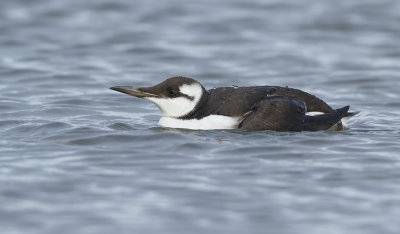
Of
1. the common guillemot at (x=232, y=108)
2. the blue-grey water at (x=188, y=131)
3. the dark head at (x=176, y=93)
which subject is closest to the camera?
the blue-grey water at (x=188, y=131)

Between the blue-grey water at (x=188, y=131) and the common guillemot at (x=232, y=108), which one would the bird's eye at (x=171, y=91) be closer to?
the common guillemot at (x=232, y=108)

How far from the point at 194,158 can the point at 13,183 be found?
204cm

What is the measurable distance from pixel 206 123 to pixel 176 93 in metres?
0.50

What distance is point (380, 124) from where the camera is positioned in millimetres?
11680

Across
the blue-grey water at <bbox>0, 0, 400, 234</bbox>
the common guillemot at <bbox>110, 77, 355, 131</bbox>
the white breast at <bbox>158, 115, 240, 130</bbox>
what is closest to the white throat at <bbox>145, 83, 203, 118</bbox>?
the common guillemot at <bbox>110, 77, 355, 131</bbox>

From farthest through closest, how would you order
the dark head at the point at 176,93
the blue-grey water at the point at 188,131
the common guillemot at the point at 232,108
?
Answer: the dark head at the point at 176,93 → the common guillemot at the point at 232,108 → the blue-grey water at the point at 188,131

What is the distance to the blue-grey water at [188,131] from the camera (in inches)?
308

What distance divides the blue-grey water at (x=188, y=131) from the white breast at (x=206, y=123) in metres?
0.10

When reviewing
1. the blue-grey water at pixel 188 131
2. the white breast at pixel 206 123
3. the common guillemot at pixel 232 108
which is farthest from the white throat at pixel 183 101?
the blue-grey water at pixel 188 131

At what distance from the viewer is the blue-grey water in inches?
308

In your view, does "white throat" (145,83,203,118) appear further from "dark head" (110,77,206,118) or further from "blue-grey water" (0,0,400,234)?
"blue-grey water" (0,0,400,234)

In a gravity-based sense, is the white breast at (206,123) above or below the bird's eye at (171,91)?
below

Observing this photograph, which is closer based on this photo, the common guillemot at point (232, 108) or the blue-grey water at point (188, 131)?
the blue-grey water at point (188, 131)

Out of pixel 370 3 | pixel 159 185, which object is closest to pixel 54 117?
pixel 159 185
